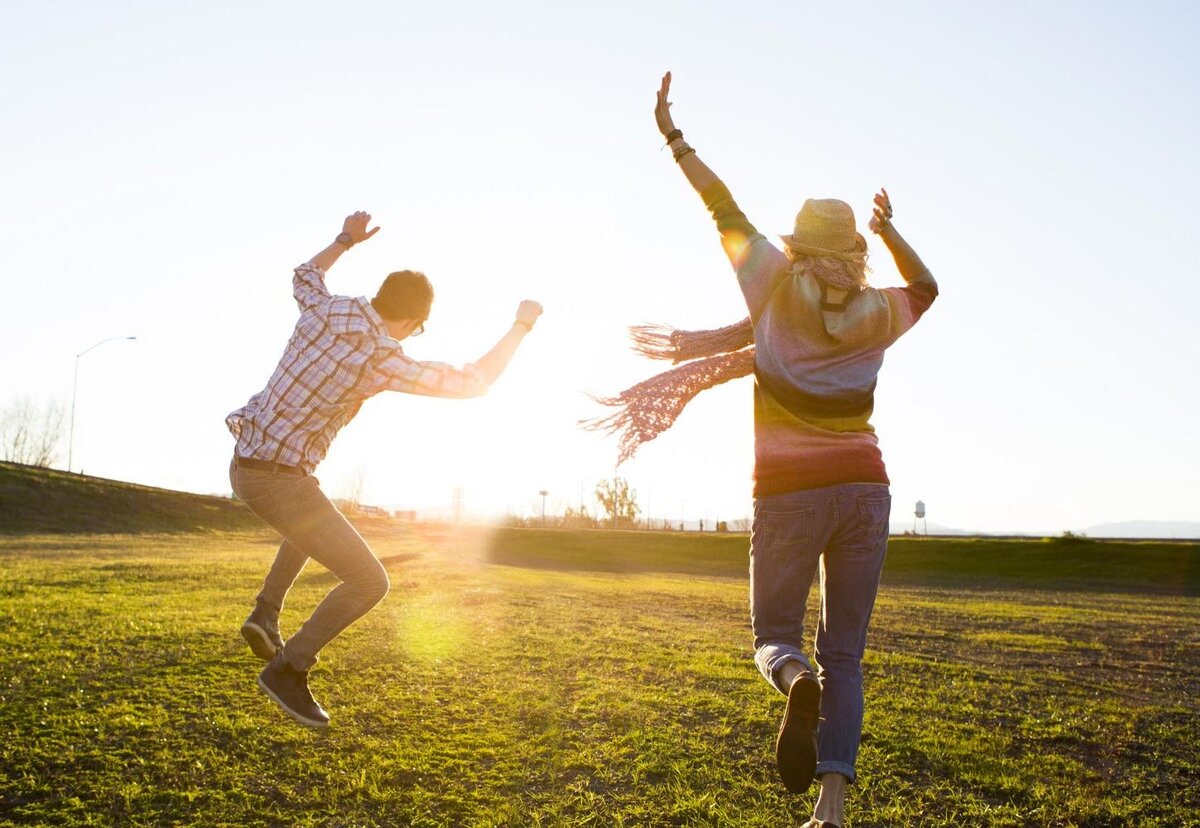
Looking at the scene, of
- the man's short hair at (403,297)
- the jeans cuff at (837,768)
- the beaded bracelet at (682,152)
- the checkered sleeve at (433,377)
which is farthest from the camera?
the man's short hair at (403,297)

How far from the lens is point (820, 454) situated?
3.51 metres

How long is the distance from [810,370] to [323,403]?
96.0 inches

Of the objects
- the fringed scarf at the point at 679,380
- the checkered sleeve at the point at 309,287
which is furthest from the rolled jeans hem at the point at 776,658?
the checkered sleeve at the point at 309,287

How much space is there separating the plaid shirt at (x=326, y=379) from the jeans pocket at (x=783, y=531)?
1548mm

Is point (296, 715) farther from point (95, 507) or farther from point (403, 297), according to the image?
point (95, 507)

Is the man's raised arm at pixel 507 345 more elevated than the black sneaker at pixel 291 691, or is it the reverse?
the man's raised arm at pixel 507 345

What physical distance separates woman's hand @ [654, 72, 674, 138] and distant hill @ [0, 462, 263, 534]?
43391mm

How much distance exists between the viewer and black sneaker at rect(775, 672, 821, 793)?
3.29 m

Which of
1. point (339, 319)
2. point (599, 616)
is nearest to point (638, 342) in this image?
point (339, 319)

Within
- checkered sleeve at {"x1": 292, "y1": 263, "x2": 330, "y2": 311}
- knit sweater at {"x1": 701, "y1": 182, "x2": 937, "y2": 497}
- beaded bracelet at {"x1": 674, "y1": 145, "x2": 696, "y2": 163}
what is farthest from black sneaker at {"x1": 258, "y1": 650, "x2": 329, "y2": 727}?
beaded bracelet at {"x1": 674, "y1": 145, "x2": 696, "y2": 163}

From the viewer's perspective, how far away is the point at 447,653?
368 inches

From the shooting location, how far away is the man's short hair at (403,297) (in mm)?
4473

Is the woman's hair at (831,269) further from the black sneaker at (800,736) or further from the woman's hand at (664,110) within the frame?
the black sneaker at (800,736)

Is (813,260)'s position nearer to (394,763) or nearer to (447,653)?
(394,763)
